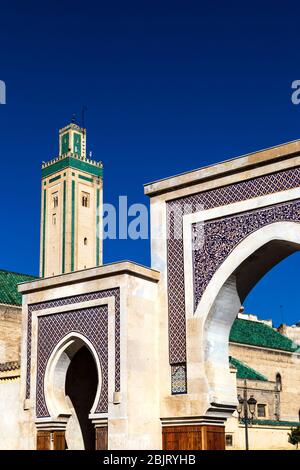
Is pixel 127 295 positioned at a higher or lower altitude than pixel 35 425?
higher

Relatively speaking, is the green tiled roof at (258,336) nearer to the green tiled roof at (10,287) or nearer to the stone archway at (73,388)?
the green tiled roof at (10,287)

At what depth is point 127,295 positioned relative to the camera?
823cm

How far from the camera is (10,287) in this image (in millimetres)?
21391

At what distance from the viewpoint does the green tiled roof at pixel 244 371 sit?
20.5 m

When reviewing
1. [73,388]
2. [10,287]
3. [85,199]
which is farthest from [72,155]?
[73,388]

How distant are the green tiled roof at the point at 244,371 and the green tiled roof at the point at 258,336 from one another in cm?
107

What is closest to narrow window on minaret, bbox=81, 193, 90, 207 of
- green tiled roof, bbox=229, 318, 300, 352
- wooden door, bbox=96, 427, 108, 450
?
green tiled roof, bbox=229, 318, 300, 352

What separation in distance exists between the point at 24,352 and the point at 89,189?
20.5 meters

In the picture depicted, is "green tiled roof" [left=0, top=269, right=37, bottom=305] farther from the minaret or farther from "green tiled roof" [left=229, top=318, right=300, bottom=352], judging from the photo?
"green tiled roof" [left=229, top=318, right=300, bottom=352]

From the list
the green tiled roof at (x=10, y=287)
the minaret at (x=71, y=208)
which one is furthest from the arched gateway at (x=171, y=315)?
the minaret at (x=71, y=208)

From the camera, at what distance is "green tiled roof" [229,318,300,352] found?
23.5 m
